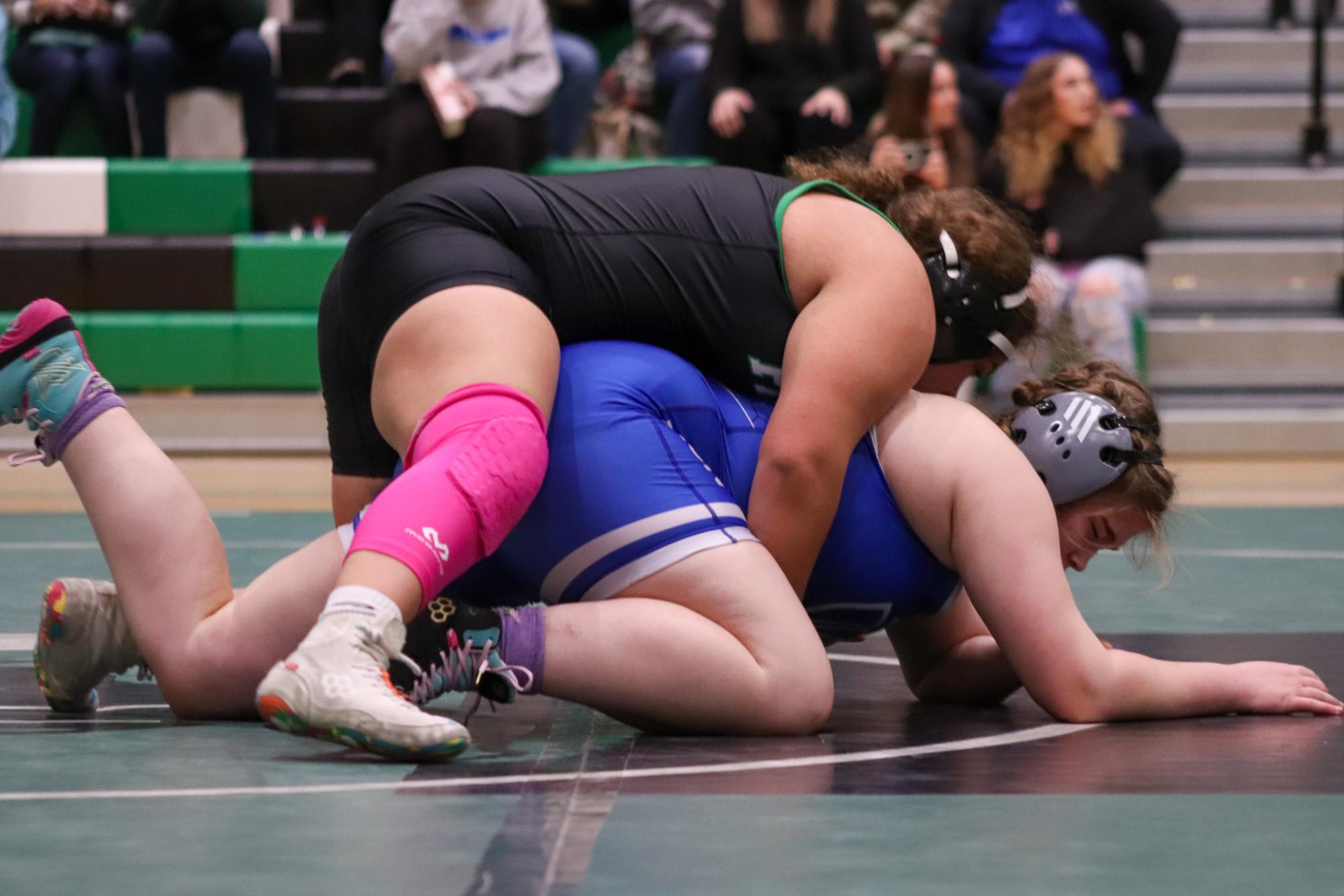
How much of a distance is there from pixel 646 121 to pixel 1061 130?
5.30 ft

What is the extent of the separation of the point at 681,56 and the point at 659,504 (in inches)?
205

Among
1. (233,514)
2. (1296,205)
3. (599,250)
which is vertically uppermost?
(599,250)

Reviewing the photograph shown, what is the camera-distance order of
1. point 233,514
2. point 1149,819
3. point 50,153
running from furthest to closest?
point 50,153 → point 233,514 → point 1149,819

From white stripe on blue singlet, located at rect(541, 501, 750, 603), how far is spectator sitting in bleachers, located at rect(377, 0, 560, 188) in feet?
14.9

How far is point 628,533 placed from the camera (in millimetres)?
2293

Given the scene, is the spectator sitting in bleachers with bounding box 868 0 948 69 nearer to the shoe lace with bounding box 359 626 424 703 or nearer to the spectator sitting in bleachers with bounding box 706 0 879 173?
the spectator sitting in bleachers with bounding box 706 0 879 173

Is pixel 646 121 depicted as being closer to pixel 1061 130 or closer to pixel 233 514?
pixel 1061 130

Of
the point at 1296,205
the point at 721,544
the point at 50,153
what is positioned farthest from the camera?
the point at 1296,205

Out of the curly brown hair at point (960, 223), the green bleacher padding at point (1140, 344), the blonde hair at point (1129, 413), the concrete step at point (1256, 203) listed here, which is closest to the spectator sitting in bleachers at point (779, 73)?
the green bleacher padding at point (1140, 344)

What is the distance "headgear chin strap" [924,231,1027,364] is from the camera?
8.48 feet

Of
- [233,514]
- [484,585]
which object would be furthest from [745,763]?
[233,514]

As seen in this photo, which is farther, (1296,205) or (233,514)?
(1296,205)

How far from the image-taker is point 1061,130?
6.76 m

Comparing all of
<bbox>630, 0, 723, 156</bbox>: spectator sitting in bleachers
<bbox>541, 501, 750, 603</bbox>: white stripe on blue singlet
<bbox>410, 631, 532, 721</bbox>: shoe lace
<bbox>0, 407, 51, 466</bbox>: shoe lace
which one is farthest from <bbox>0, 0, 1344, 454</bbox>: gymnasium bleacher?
<bbox>410, 631, 532, 721</bbox>: shoe lace
